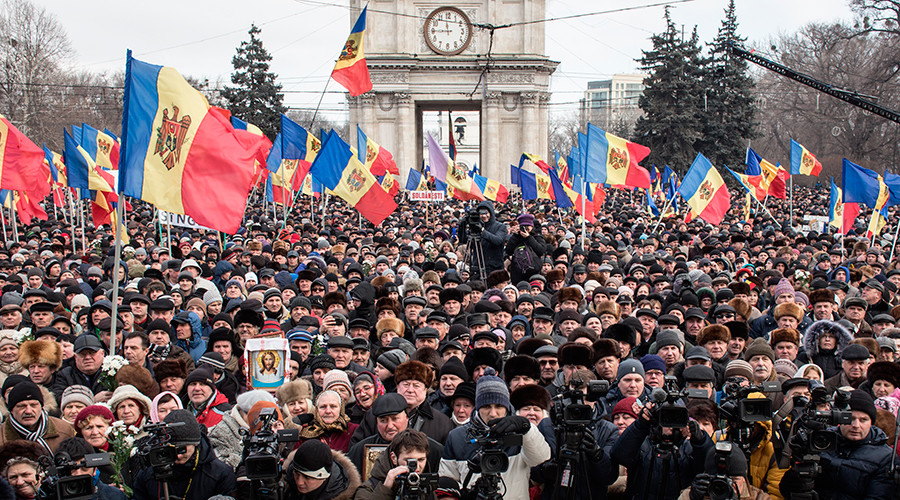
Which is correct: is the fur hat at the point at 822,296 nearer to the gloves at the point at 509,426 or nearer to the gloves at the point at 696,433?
the gloves at the point at 696,433

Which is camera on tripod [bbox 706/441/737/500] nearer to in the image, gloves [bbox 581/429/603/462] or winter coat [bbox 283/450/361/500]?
gloves [bbox 581/429/603/462]

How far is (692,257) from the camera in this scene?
704 inches

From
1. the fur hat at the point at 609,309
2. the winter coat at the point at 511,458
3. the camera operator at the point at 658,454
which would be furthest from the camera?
the fur hat at the point at 609,309

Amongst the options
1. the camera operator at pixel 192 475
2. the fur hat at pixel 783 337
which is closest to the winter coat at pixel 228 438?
the camera operator at pixel 192 475

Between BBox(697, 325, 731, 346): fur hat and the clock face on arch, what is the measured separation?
47715 mm

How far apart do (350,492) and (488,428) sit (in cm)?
99

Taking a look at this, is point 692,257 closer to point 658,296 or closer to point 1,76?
point 658,296

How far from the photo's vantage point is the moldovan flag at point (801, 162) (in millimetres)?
24297

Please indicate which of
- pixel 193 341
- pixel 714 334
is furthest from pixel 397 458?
pixel 193 341

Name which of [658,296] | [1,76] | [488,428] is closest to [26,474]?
[488,428]

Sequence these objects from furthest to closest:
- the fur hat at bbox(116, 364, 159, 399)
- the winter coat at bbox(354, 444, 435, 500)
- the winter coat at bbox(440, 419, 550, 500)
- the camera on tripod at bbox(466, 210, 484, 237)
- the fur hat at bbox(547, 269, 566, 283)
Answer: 1. the camera on tripod at bbox(466, 210, 484, 237)
2. the fur hat at bbox(547, 269, 566, 283)
3. the fur hat at bbox(116, 364, 159, 399)
4. the winter coat at bbox(440, 419, 550, 500)
5. the winter coat at bbox(354, 444, 435, 500)

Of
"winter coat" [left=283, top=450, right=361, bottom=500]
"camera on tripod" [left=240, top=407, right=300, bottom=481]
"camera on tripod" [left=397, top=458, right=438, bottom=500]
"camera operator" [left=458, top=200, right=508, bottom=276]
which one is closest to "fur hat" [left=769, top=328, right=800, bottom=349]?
"winter coat" [left=283, top=450, right=361, bottom=500]

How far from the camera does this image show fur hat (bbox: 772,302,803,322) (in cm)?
939

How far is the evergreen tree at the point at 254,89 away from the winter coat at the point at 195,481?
51012mm
